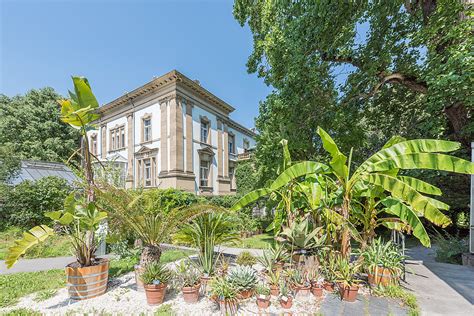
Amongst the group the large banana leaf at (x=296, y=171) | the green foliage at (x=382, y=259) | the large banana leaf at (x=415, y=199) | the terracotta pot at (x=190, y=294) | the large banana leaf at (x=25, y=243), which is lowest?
the terracotta pot at (x=190, y=294)

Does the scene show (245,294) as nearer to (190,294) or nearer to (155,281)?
(190,294)

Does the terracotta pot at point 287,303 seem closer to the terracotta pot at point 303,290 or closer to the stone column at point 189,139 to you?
the terracotta pot at point 303,290

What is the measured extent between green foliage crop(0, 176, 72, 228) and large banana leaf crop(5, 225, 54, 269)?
28.7 feet

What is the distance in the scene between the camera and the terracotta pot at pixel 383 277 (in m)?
3.97

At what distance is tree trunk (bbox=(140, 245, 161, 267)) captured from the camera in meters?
4.56

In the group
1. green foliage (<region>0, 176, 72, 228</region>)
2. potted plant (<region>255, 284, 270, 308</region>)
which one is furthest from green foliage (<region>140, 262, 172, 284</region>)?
green foliage (<region>0, 176, 72, 228</region>)

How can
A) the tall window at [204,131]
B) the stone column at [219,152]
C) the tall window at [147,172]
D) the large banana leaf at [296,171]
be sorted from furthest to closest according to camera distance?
1. the stone column at [219,152]
2. the tall window at [204,131]
3. the tall window at [147,172]
4. the large banana leaf at [296,171]

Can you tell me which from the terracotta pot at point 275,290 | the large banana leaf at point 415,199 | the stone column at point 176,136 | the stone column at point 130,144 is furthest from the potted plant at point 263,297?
the stone column at point 130,144

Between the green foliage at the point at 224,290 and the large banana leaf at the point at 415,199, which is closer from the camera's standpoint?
the green foliage at the point at 224,290

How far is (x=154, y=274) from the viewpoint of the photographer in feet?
13.1

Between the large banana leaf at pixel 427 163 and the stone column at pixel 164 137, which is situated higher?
the stone column at pixel 164 137

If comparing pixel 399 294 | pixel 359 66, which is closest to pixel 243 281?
pixel 399 294

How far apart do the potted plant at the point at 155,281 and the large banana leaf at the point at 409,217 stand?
15.9 feet

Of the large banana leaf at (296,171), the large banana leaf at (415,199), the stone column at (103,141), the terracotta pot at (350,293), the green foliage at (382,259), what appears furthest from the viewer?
the stone column at (103,141)
